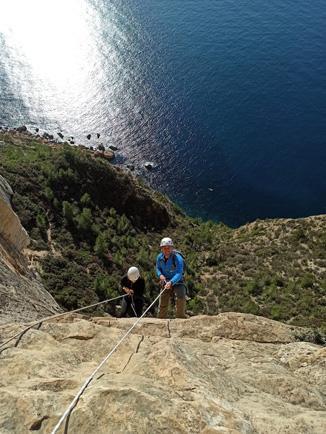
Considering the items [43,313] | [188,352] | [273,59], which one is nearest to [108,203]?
[43,313]

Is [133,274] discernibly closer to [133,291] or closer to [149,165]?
[133,291]

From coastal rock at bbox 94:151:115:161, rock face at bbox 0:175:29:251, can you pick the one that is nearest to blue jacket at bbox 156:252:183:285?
rock face at bbox 0:175:29:251

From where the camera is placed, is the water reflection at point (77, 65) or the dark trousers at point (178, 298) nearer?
the dark trousers at point (178, 298)

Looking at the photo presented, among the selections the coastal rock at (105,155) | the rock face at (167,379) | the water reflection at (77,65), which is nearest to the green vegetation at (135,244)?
the rock face at (167,379)

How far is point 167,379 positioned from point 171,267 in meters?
5.54

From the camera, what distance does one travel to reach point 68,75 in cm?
8794

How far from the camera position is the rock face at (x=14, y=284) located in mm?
10492

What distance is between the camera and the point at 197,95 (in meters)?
85.7

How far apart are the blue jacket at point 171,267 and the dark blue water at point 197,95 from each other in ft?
182

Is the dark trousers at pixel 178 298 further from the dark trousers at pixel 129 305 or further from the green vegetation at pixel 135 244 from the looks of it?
the green vegetation at pixel 135 244

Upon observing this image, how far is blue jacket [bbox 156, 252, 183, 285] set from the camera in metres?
12.4

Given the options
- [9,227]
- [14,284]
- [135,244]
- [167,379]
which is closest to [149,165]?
[135,244]

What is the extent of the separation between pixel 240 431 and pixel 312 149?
258ft

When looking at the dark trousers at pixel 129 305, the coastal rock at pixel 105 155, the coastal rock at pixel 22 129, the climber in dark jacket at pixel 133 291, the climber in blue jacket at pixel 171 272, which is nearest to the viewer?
the climber in blue jacket at pixel 171 272
